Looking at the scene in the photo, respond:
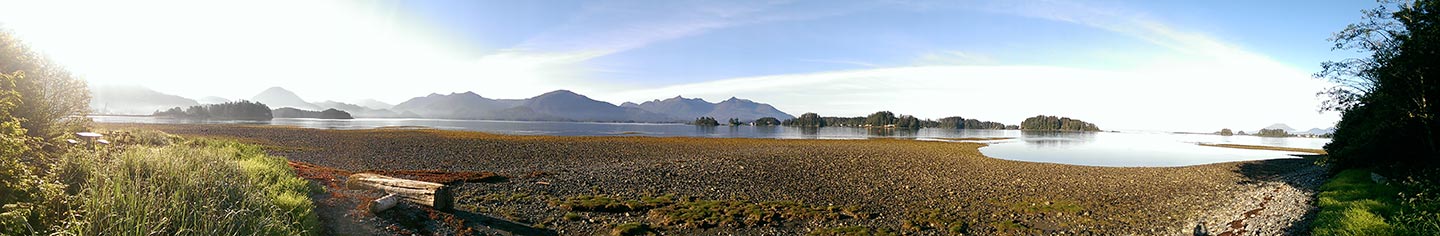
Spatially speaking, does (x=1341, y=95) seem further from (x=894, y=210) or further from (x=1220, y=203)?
(x=894, y=210)

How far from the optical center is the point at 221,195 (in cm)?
755

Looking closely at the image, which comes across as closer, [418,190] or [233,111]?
[418,190]

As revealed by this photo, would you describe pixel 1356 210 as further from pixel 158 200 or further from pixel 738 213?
pixel 158 200

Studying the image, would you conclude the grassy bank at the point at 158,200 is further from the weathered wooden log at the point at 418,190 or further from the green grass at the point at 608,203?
the green grass at the point at 608,203

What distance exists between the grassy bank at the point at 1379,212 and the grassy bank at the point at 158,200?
54.0 feet

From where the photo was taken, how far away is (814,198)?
1691 centimetres

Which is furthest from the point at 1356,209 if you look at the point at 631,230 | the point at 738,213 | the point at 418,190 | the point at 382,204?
the point at 418,190

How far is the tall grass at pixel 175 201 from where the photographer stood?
18.6ft

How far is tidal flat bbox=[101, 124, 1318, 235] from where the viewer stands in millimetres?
12234

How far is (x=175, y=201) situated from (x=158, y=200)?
0.99m

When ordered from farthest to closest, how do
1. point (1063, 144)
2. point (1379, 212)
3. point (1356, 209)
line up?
point (1063, 144), point (1356, 209), point (1379, 212)

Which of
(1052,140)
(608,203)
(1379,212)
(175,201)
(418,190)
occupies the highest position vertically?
(175,201)

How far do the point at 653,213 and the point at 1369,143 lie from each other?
25039mm

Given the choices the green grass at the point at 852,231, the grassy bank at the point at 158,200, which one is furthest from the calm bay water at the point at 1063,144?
the grassy bank at the point at 158,200
